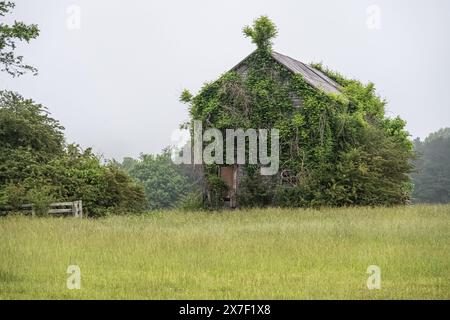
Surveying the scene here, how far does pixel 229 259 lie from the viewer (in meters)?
13.7

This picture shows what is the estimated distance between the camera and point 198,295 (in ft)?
34.1

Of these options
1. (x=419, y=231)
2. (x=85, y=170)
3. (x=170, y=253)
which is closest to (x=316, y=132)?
(x=85, y=170)

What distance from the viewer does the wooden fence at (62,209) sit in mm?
25891

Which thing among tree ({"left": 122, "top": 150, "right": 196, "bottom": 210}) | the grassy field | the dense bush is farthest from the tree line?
tree ({"left": 122, "top": 150, "right": 196, "bottom": 210})

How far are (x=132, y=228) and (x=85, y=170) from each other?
10804 millimetres

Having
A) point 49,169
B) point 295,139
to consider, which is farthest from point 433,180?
point 49,169

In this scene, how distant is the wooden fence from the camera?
2589 cm

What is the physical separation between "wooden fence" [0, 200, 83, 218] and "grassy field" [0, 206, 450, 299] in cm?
520

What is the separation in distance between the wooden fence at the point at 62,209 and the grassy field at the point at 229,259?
5.20 m

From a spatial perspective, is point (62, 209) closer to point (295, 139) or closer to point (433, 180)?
point (295, 139)

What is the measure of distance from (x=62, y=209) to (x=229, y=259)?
14432mm

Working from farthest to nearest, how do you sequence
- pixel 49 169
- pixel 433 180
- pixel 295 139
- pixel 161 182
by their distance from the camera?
pixel 161 182 < pixel 433 180 < pixel 295 139 < pixel 49 169

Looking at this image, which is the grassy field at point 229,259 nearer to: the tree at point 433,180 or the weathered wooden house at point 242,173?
the weathered wooden house at point 242,173
